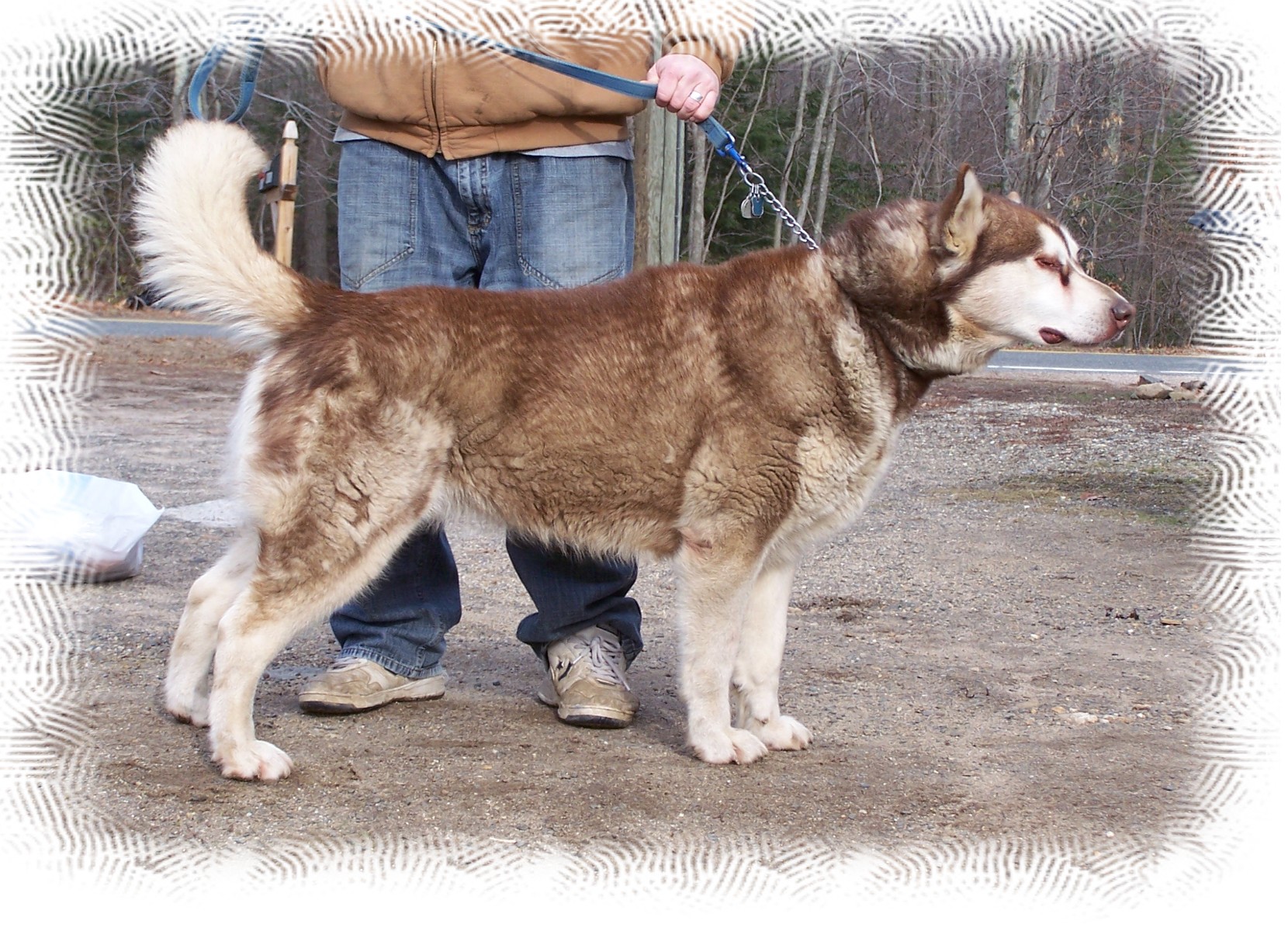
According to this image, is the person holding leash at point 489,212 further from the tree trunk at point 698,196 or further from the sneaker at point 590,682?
the tree trunk at point 698,196

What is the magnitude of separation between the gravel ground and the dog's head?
131 cm

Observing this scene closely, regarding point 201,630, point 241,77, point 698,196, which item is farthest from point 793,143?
point 201,630

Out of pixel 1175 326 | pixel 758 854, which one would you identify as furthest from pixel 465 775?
pixel 1175 326

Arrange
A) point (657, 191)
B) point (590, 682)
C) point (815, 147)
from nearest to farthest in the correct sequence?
1. point (590, 682)
2. point (657, 191)
3. point (815, 147)

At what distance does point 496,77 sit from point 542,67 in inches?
5.9

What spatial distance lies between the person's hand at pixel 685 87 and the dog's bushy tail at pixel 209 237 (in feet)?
4.03

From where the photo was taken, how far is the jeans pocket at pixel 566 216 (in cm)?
403

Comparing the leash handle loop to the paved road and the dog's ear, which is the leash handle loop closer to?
the dog's ear

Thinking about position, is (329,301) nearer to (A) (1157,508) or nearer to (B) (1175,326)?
(A) (1157,508)

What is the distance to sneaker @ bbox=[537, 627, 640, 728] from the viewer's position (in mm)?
3957

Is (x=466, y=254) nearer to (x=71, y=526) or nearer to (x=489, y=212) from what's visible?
(x=489, y=212)

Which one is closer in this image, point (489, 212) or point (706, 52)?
point (706, 52)

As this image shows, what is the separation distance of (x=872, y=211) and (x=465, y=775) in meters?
2.10

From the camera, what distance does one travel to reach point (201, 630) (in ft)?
12.2
